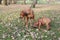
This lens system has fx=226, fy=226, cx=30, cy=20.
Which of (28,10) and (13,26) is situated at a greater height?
(28,10)

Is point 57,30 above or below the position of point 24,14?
below

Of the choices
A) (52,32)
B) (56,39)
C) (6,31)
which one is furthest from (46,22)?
(6,31)

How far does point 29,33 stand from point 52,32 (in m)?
0.89

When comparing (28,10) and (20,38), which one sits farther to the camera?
(28,10)

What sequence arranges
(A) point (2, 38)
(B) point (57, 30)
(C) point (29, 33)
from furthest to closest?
(B) point (57, 30) → (C) point (29, 33) → (A) point (2, 38)

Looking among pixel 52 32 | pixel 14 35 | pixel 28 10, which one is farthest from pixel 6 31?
pixel 52 32

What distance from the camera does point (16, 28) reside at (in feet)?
29.5

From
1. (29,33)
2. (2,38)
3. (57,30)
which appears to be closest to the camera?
(2,38)

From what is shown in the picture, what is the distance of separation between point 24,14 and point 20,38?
1.24 metres

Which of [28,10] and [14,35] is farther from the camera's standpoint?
[28,10]

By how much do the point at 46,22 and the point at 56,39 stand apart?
100 cm

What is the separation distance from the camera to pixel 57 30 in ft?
29.2

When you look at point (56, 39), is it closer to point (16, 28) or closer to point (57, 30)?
point (57, 30)

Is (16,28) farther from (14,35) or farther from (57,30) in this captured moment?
(57,30)
